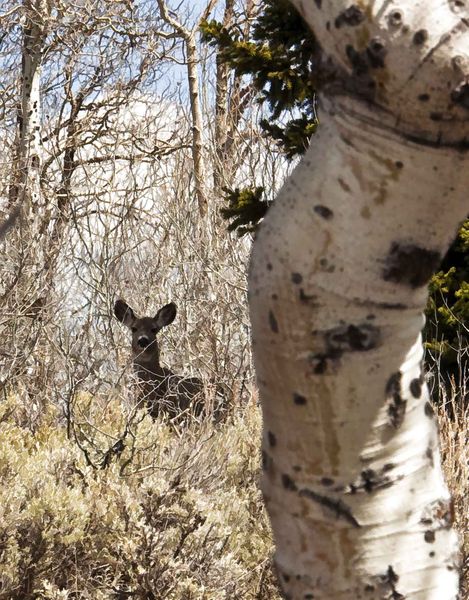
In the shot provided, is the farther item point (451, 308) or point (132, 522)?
point (451, 308)

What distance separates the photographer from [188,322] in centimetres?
1314

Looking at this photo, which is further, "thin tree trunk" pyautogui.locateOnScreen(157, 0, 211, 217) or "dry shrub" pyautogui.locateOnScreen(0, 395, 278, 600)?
"thin tree trunk" pyautogui.locateOnScreen(157, 0, 211, 217)

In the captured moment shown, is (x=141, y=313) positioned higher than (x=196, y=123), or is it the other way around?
(x=196, y=123)

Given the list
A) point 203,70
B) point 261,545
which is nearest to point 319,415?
point 261,545

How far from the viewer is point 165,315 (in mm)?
11203

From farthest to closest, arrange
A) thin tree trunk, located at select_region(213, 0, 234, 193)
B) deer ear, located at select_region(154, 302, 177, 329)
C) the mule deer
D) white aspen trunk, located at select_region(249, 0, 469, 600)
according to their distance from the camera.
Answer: thin tree trunk, located at select_region(213, 0, 234, 193) → deer ear, located at select_region(154, 302, 177, 329) → the mule deer → white aspen trunk, located at select_region(249, 0, 469, 600)

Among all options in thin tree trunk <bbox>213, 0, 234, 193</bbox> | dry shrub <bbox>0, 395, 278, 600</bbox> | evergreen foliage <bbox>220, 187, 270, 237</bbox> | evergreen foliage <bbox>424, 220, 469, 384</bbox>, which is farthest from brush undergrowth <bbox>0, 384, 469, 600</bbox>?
thin tree trunk <bbox>213, 0, 234, 193</bbox>

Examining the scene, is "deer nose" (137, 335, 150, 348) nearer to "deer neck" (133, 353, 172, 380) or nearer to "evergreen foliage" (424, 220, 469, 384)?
"deer neck" (133, 353, 172, 380)

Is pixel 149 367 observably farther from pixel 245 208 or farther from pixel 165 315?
pixel 245 208

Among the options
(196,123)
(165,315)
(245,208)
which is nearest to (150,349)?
(165,315)

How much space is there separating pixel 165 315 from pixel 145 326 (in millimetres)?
246

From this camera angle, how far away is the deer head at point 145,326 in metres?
10.9

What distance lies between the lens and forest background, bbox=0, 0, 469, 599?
16.9 feet

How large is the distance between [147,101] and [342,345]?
17049 mm
